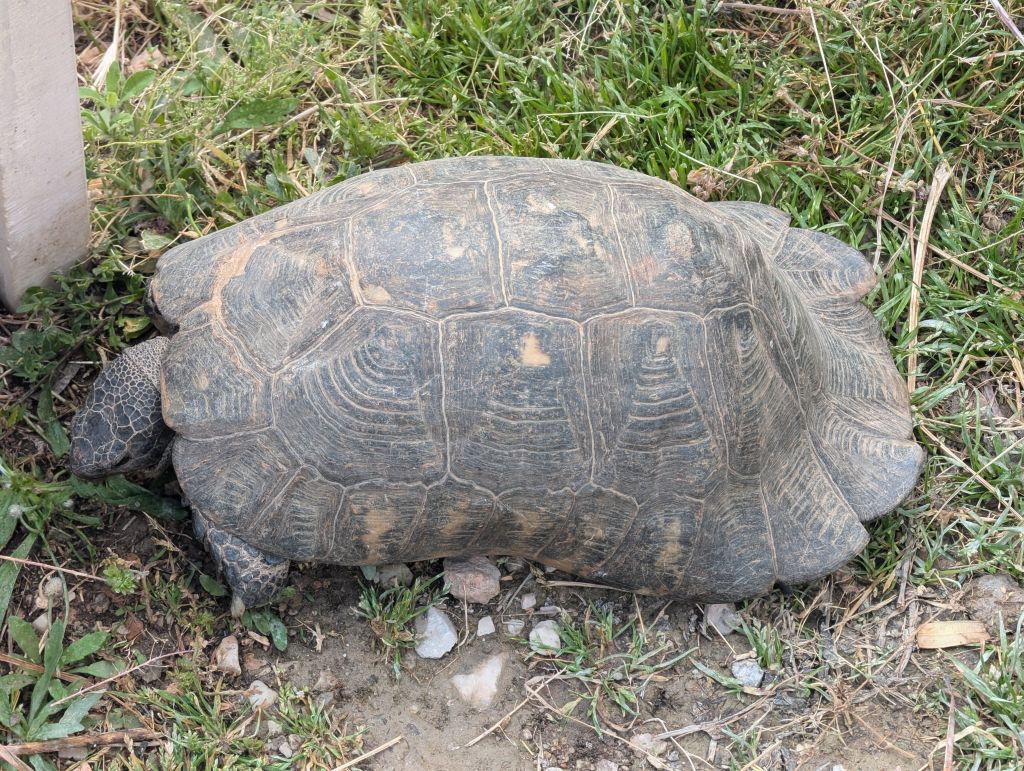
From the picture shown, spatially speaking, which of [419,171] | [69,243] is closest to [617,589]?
[419,171]

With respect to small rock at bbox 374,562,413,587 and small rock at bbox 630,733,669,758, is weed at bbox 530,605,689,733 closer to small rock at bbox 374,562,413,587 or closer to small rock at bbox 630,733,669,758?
small rock at bbox 630,733,669,758

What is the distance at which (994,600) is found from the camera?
11.7 feet

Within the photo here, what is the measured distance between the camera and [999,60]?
432cm

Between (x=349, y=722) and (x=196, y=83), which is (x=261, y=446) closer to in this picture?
(x=349, y=722)

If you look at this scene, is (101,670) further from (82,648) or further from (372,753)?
Answer: (372,753)

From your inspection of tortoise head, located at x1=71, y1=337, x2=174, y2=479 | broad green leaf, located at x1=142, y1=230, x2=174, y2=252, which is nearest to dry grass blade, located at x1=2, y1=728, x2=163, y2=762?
tortoise head, located at x1=71, y1=337, x2=174, y2=479

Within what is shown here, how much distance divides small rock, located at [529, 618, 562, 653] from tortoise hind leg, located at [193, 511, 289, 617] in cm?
84

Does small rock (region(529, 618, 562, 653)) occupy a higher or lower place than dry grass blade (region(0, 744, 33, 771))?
lower

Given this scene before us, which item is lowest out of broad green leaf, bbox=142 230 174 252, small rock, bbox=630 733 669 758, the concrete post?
small rock, bbox=630 733 669 758

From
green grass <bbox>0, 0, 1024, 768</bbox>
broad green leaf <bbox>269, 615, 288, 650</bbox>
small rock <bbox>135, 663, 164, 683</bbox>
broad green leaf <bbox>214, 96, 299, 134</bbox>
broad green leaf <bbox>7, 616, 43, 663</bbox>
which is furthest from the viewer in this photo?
broad green leaf <bbox>214, 96, 299, 134</bbox>

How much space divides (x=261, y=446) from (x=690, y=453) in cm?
127

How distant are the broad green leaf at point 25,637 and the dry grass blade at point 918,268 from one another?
3125 millimetres

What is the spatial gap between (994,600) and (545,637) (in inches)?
60.3

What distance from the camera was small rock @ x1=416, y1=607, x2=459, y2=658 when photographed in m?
3.46
